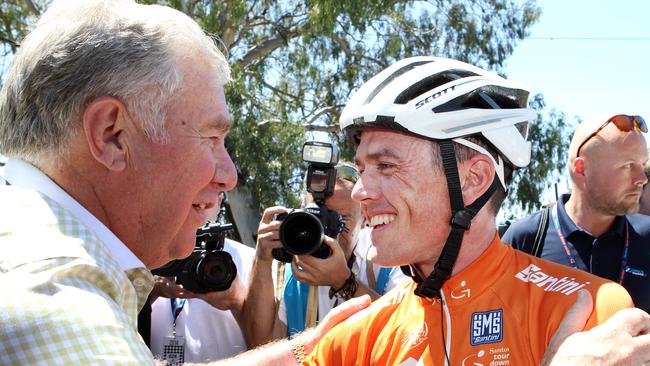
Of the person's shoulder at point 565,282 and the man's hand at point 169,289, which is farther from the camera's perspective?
the man's hand at point 169,289

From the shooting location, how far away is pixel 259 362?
2971 mm

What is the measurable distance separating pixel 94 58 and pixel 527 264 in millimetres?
1693

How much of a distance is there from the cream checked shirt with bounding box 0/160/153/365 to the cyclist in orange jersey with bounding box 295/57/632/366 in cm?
126

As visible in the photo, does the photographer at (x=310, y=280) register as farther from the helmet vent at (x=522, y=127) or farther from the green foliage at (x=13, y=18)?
the green foliage at (x=13, y=18)

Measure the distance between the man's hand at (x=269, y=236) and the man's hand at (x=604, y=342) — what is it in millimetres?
2258

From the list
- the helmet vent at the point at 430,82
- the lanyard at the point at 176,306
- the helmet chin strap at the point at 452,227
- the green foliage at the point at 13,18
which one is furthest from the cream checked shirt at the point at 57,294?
the green foliage at the point at 13,18

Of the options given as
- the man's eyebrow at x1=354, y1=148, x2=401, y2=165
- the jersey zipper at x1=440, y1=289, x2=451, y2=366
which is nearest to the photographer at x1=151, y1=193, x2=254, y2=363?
the man's eyebrow at x1=354, y1=148, x2=401, y2=165

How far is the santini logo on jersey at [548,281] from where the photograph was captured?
2445 mm

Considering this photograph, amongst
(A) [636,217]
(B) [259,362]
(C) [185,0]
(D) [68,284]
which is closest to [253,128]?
(C) [185,0]

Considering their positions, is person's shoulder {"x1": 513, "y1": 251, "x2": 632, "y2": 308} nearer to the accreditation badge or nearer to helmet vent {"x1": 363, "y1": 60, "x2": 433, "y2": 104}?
helmet vent {"x1": 363, "y1": 60, "x2": 433, "y2": 104}

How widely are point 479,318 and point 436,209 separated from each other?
1.47ft

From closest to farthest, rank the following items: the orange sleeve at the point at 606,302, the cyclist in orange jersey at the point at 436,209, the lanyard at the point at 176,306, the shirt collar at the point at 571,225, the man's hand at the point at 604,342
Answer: the man's hand at the point at 604,342 < the orange sleeve at the point at 606,302 < the cyclist in orange jersey at the point at 436,209 < the lanyard at the point at 176,306 < the shirt collar at the point at 571,225

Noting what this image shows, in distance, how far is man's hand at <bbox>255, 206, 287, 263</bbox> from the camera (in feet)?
14.1

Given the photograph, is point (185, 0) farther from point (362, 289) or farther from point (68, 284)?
point (68, 284)
